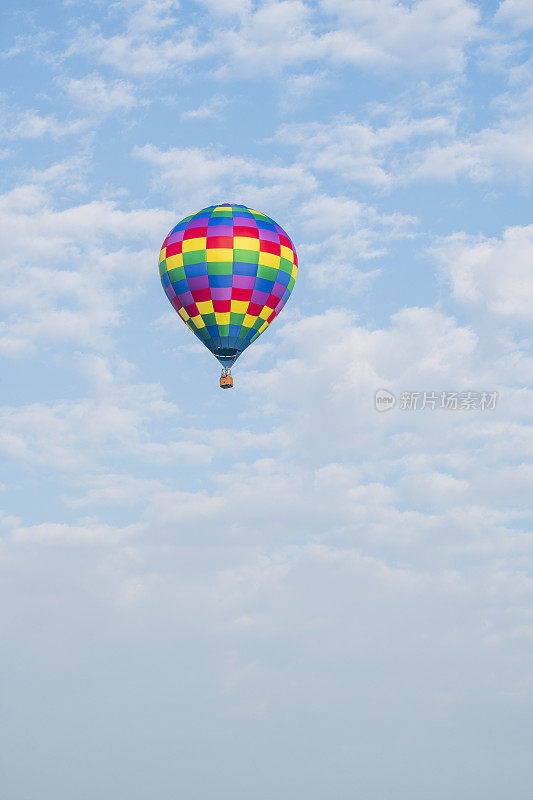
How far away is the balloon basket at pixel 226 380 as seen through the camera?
2235 inches

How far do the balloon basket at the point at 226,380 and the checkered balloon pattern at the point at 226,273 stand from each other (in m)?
0.48

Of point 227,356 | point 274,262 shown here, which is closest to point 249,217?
point 274,262

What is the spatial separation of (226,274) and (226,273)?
5 cm

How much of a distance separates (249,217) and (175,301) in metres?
5.18

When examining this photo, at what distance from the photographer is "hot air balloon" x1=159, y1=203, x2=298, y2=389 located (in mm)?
56250

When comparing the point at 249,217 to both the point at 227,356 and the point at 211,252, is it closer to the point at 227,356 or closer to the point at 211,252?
the point at 211,252

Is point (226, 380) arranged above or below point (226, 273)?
below

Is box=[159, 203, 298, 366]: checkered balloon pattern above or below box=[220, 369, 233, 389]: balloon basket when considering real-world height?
above

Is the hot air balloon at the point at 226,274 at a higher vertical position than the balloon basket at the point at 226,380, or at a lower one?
higher

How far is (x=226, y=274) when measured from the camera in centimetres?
5616

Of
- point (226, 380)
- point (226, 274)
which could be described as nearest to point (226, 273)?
point (226, 274)

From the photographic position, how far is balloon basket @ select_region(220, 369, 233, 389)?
186 feet

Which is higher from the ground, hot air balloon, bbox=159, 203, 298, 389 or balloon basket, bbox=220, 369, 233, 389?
hot air balloon, bbox=159, 203, 298, 389

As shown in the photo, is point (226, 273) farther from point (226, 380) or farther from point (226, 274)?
point (226, 380)
